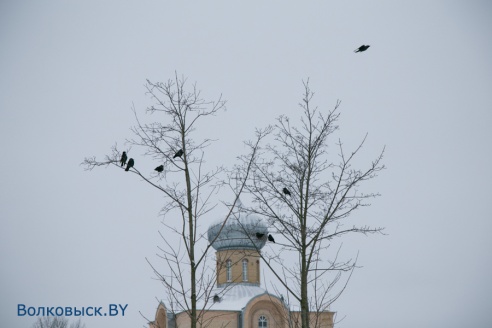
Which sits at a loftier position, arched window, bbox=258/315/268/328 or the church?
the church

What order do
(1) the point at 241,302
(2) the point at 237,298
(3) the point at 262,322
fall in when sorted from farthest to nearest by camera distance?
1. (2) the point at 237,298
2. (1) the point at 241,302
3. (3) the point at 262,322

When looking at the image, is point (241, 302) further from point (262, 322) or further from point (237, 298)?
point (262, 322)

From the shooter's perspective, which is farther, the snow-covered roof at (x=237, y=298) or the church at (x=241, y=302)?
the snow-covered roof at (x=237, y=298)

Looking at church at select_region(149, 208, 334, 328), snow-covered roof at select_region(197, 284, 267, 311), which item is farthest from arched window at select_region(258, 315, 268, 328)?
snow-covered roof at select_region(197, 284, 267, 311)

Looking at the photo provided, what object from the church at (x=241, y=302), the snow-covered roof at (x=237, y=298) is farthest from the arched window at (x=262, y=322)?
the snow-covered roof at (x=237, y=298)

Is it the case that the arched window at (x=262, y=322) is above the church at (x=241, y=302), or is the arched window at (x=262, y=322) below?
below

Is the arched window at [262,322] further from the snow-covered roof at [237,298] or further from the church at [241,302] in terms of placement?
the snow-covered roof at [237,298]

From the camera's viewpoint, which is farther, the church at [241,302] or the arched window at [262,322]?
the arched window at [262,322]

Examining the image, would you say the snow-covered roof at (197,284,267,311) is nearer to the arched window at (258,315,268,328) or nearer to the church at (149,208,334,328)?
the church at (149,208,334,328)

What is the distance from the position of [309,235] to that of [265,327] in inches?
979

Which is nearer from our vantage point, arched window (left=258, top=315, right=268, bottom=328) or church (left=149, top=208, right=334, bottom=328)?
church (left=149, top=208, right=334, bottom=328)

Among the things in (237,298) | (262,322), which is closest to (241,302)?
(237,298)

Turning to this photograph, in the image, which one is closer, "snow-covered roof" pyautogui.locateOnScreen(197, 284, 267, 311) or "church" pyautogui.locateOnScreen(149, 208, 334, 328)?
"church" pyautogui.locateOnScreen(149, 208, 334, 328)

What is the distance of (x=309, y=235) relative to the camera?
6914 millimetres
